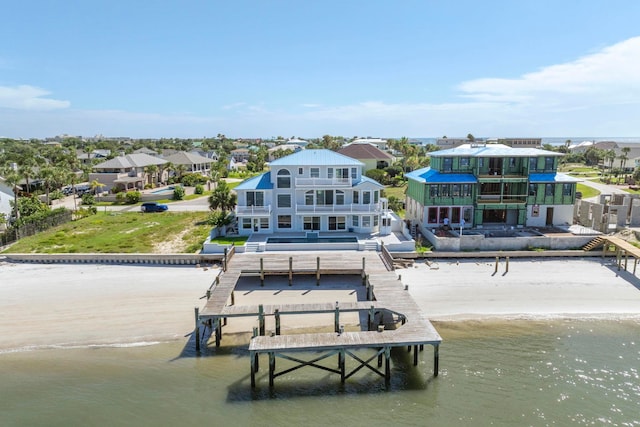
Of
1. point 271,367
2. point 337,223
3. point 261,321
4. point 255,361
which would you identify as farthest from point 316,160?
point 271,367

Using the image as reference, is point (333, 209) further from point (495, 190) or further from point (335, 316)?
point (335, 316)

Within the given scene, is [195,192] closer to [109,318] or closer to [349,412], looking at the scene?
[109,318]

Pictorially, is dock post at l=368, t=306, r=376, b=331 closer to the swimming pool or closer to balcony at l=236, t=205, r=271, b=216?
the swimming pool

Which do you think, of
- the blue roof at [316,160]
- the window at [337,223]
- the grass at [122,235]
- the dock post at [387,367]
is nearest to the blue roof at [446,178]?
the blue roof at [316,160]

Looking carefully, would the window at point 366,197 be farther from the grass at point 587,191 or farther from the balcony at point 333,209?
the grass at point 587,191

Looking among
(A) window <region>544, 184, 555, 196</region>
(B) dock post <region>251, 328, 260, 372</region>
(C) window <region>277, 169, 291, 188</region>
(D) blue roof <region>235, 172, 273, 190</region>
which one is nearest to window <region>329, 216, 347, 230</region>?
(C) window <region>277, 169, 291, 188</region>
